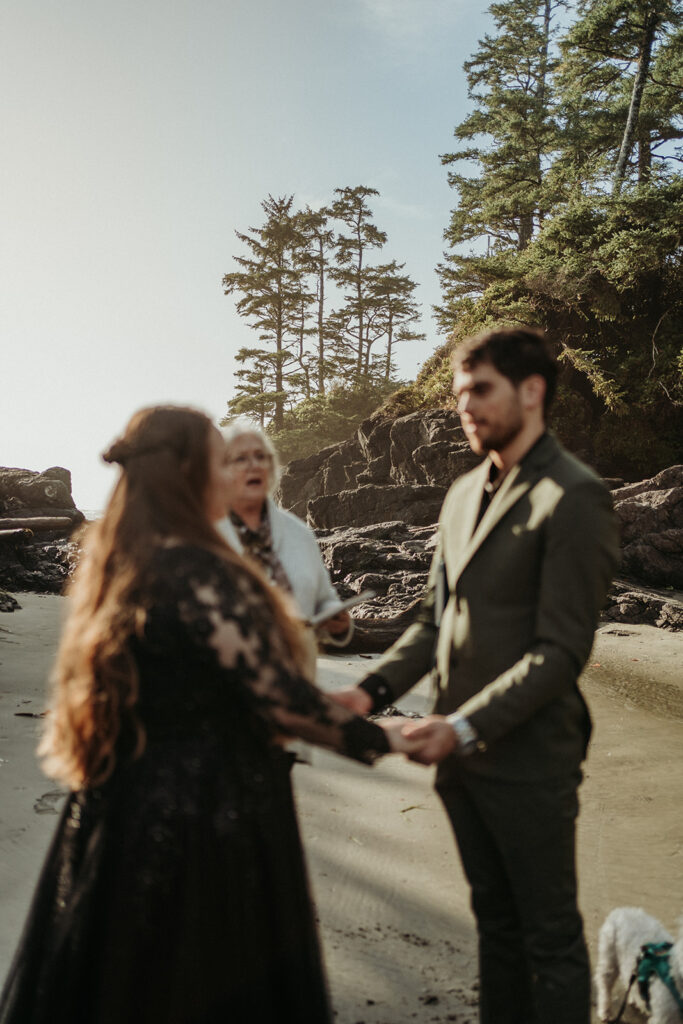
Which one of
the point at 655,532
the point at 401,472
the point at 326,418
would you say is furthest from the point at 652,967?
the point at 326,418

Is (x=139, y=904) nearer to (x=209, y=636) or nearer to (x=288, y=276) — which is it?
(x=209, y=636)

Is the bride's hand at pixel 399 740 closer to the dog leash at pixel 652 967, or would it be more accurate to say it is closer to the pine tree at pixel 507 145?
the dog leash at pixel 652 967

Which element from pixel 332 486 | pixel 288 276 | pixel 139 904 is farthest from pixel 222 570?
pixel 288 276

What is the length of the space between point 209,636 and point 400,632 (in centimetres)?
953

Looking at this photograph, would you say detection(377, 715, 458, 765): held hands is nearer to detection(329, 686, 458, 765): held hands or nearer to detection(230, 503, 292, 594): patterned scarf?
detection(329, 686, 458, 765): held hands

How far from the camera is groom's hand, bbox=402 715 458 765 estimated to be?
1.94 meters

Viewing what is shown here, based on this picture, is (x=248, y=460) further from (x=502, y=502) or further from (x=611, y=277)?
(x=611, y=277)

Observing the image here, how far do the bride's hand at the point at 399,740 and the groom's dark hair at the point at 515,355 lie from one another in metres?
1.03

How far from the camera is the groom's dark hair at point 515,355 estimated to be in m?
2.12

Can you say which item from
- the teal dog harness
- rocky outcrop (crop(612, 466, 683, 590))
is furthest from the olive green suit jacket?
rocky outcrop (crop(612, 466, 683, 590))

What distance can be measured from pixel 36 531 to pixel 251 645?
15.3 m

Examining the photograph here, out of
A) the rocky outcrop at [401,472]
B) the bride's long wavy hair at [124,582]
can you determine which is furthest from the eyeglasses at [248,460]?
the rocky outcrop at [401,472]

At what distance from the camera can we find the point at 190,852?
1566 millimetres

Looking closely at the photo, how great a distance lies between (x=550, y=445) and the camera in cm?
213
